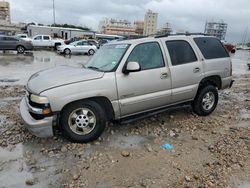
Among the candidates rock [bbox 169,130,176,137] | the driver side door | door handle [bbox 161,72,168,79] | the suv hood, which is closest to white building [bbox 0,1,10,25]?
the suv hood

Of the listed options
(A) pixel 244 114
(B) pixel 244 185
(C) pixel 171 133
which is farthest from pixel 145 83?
(A) pixel 244 114

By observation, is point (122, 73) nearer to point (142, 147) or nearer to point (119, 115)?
point (119, 115)

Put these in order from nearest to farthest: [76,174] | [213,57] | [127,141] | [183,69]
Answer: [76,174] < [127,141] < [183,69] < [213,57]

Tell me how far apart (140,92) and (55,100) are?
5.02ft

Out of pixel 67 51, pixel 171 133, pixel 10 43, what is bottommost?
pixel 171 133

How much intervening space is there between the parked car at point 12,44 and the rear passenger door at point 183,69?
68.6 feet

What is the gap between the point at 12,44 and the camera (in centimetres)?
2161

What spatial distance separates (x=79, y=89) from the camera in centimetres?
357

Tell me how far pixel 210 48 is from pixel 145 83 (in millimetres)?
2166

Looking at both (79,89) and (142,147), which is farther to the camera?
(142,147)

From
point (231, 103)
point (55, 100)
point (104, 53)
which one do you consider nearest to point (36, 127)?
point (55, 100)

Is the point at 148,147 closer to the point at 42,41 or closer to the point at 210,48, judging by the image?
the point at 210,48

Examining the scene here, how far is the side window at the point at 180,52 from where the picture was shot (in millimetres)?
4578

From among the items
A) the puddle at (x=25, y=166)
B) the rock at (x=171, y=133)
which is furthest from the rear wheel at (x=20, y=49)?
the rock at (x=171, y=133)
